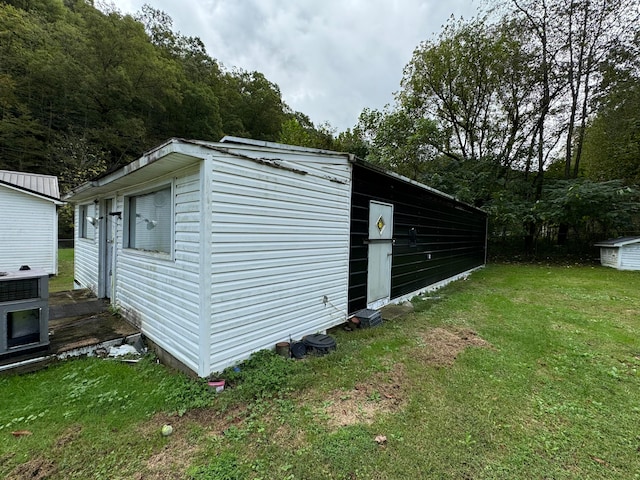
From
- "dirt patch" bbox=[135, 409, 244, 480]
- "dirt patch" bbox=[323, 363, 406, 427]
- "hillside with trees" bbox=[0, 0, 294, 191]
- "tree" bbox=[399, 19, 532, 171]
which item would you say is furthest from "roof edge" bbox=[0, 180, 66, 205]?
"tree" bbox=[399, 19, 532, 171]

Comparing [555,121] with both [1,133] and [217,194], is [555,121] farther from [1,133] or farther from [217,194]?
[1,133]

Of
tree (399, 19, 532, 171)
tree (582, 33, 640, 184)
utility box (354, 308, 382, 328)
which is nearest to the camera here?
utility box (354, 308, 382, 328)

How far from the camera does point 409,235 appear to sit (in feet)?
20.0

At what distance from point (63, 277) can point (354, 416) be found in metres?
10.4

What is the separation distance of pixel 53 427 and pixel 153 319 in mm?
1384

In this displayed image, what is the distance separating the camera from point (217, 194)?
262 centimetres

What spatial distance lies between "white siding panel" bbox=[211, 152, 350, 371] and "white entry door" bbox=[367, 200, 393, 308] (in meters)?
0.79

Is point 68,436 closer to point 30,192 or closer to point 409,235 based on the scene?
point 409,235

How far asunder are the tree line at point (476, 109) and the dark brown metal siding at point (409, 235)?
4374mm

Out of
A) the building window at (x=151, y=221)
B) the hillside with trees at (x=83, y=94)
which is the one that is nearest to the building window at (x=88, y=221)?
the building window at (x=151, y=221)

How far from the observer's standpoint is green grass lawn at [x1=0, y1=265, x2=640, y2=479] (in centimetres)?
176

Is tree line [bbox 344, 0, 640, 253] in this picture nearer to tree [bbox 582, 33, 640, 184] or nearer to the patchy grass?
tree [bbox 582, 33, 640, 184]

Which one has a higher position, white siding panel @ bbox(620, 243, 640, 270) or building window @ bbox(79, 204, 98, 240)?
building window @ bbox(79, 204, 98, 240)

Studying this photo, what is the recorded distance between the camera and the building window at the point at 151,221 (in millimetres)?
3229
